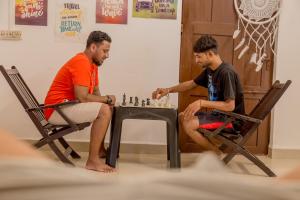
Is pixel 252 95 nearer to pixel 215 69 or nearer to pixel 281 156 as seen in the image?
pixel 281 156

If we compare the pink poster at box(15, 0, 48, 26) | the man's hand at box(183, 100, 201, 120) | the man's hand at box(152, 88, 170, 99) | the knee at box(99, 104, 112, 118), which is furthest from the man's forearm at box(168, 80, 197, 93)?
the pink poster at box(15, 0, 48, 26)

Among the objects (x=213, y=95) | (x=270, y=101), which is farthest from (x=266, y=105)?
(x=213, y=95)

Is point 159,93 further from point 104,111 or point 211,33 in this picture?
point 211,33

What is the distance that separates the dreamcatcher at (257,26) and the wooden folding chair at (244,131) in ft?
3.53

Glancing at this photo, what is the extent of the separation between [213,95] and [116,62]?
1288mm

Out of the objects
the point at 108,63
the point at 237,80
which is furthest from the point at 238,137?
the point at 108,63

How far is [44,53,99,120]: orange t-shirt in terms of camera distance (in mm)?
3855

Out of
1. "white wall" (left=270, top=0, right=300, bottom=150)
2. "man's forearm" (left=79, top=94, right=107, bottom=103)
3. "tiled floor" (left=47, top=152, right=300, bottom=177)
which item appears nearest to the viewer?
"man's forearm" (left=79, top=94, right=107, bottom=103)

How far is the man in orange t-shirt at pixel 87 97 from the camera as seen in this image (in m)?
3.84

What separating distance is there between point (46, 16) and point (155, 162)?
195cm

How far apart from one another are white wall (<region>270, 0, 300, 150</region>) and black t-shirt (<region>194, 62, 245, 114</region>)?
3.60 feet

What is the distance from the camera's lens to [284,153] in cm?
500

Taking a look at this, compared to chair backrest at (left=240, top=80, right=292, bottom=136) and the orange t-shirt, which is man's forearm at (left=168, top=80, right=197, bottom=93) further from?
the orange t-shirt

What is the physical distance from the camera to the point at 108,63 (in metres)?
4.86
